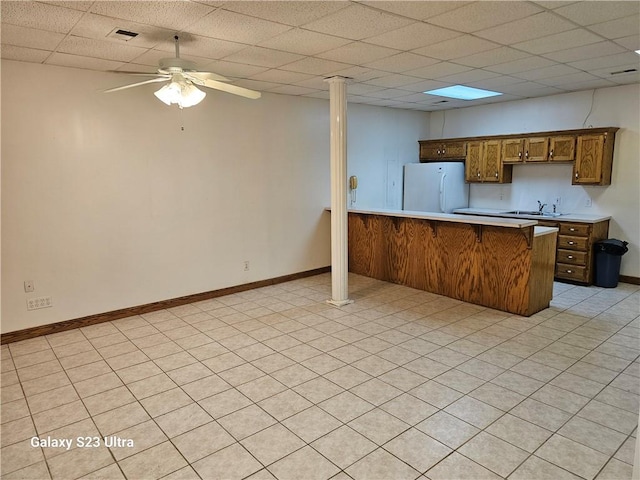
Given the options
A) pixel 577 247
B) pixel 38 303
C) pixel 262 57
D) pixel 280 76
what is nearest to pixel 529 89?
pixel 577 247

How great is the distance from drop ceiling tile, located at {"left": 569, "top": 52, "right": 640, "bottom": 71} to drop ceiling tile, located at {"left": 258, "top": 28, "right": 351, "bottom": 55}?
2581 millimetres

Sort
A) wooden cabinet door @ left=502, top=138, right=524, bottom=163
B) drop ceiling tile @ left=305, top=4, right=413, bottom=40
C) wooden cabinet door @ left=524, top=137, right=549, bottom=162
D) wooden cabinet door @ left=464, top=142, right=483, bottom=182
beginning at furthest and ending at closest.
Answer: wooden cabinet door @ left=464, top=142, right=483, bottom=182 < wooden cabinet door @ left=502, top=138, right=524, bottom=163 < wooden cabinet door @ left=524, top=137, right=549, bottom=162 < drop ceiling tile @ left=305, top=4, right=413, bottom=40

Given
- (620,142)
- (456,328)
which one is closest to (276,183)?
(456,328)

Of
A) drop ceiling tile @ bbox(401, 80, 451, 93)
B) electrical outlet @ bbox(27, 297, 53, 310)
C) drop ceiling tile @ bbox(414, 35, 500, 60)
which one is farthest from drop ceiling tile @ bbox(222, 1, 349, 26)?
electrical outlet @ bbox(27, 297, 53, 310)

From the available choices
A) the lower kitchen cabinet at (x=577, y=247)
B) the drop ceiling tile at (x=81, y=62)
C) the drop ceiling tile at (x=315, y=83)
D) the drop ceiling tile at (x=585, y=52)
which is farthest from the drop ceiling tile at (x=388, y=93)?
the drop ceiling tile at (x=81, y=62)

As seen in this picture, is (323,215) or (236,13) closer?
(236,13)

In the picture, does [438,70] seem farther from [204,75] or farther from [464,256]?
[204,75]

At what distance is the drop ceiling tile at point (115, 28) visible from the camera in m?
2.84

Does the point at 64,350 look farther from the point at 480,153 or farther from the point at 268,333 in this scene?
the point at 480,153

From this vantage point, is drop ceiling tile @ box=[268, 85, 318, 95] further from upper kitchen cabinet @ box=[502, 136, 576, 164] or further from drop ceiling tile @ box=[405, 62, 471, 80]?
upper kitchen cabinet @ box=[502, 136, 576, 164]

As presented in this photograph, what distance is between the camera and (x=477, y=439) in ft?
8.19

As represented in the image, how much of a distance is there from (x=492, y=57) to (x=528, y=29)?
796 millimetres

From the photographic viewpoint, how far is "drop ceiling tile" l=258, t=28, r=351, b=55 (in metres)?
3.21

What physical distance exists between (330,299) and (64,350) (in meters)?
2.86
